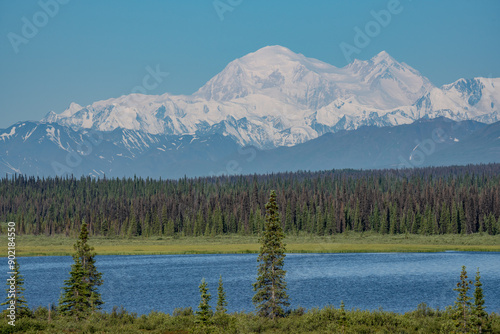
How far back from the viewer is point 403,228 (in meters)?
174

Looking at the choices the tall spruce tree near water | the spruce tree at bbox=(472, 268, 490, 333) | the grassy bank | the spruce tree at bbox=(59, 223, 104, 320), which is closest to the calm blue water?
the grassy bank

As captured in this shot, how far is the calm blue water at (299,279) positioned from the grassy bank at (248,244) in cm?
704

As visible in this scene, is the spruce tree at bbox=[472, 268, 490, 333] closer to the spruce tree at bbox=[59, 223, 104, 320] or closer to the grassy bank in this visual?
the spruce tree at bbox=[59, 223, 104, 320]

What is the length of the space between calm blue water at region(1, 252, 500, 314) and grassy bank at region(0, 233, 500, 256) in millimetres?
7039

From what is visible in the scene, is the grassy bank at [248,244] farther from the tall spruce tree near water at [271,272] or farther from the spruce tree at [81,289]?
the tall spruce tree near water at [271,272]

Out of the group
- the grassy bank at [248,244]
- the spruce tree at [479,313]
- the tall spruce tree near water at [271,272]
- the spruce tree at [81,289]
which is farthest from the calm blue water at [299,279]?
the spruce tree at [479,313]

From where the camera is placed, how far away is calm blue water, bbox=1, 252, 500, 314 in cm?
6506

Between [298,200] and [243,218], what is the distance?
1632 centimetres

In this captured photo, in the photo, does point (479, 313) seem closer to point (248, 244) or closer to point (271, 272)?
point (271, 272)

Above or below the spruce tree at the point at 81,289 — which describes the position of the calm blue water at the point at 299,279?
below

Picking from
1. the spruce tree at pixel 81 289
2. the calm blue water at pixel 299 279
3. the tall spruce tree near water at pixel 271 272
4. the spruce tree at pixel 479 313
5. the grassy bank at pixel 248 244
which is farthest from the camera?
the grassy bank at pixel 248 244

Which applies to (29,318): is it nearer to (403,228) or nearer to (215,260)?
(215,260)

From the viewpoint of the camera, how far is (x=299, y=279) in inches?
3250

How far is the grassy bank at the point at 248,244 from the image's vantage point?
13188cm
